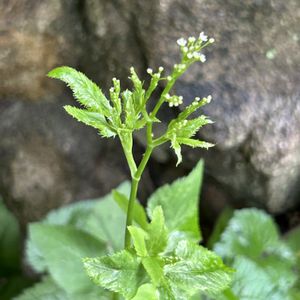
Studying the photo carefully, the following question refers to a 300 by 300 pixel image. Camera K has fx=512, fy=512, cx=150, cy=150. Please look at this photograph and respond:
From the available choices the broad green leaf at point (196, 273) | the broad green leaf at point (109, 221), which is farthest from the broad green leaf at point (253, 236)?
the broad green leaf at point (196, 273)

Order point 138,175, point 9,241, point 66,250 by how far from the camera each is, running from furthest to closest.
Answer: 1. point 9,241
2. point 66,250
3. point 138,175

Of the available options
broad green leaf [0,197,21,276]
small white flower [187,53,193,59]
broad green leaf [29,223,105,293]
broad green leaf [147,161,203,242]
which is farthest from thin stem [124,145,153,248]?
broad green leaf [0,197,21,276]

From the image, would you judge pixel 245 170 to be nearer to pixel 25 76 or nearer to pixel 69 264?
pixel 69 264

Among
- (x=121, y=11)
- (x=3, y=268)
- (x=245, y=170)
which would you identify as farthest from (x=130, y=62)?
(x=3, y=268)

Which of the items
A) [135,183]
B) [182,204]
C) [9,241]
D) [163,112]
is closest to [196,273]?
[135,183]

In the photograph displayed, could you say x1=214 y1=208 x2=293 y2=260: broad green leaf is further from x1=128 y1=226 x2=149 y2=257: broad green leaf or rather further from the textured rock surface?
x1=128 y1=226 x2=149 y2=257: broad green leaf

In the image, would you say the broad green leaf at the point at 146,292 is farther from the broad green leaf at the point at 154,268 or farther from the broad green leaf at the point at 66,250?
the broad green leaf at the point at 66,250

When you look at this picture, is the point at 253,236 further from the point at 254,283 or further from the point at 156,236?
the point at 156,236
